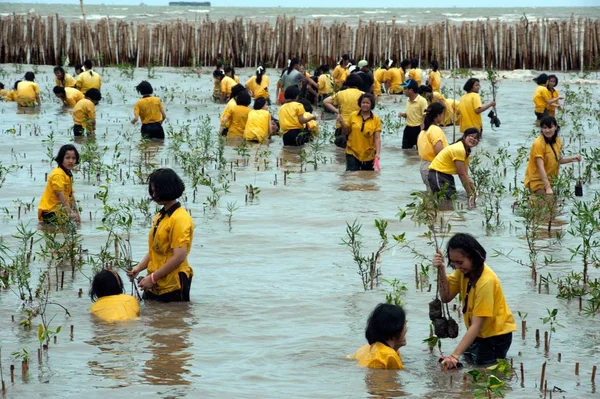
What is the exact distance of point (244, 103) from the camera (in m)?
16.8

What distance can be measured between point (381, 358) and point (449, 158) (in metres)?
5.22

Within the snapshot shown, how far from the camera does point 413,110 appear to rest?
1591 centimetres

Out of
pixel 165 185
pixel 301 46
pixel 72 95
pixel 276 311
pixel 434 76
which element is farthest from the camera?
pixel 301 46

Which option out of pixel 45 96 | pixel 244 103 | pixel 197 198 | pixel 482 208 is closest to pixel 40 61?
pixel 45 96

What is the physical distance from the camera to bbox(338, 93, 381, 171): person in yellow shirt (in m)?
12.9

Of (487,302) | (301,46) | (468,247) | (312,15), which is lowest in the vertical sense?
(487,302)

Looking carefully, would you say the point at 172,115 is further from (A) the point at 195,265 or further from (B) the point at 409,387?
(B) the point at 409,387

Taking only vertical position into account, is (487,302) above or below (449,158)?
below

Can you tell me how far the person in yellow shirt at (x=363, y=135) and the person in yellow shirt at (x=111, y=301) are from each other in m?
5.94

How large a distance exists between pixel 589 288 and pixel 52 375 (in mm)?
4491

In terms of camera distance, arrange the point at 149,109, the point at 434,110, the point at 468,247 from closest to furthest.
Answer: the point at 468,247, the point at 434,110, the point at 149,109

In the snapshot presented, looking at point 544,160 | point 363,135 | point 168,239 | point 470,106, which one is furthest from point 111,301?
point 470,106

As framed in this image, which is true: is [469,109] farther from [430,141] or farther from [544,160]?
[544,160]

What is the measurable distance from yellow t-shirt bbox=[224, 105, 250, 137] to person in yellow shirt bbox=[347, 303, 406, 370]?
35.8 feet
